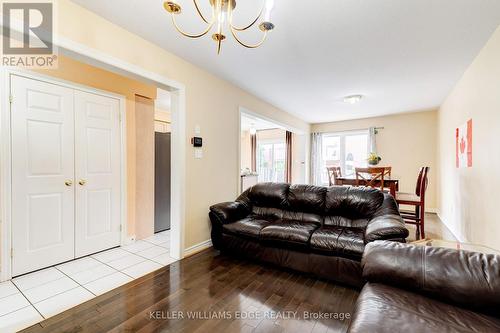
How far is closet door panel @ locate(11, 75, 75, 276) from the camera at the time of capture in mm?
2324

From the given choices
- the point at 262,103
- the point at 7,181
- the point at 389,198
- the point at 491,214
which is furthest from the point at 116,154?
the point at 491,214

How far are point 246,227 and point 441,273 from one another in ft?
6.13

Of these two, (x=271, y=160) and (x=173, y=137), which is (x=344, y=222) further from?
(x=271, y=160)

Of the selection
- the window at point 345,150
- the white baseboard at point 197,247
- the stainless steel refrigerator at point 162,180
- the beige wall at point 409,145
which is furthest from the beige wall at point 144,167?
the beige wall at point 409,145

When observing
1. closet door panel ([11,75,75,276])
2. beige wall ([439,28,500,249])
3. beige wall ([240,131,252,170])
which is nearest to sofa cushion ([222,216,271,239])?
closet door panel ([11,75,75,276])

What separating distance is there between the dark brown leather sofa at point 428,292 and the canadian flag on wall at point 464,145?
2393 mm

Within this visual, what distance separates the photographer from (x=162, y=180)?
388cm

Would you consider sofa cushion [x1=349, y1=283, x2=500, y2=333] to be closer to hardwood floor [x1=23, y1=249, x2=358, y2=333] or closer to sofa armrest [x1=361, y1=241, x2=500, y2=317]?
sofa armrest [x1=361, y1=241, x2=500, y2=317]

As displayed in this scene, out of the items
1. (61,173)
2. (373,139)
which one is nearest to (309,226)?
(61,173)

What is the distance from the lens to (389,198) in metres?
2.71

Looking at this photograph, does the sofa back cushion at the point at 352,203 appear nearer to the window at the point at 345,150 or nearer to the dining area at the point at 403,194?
the dining area at the point at 403,194

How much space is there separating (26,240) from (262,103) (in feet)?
13.2

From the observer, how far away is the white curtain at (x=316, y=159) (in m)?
6.92

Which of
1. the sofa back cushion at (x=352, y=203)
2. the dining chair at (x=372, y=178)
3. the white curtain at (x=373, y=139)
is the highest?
the white curtain at (x=373, y=139)
